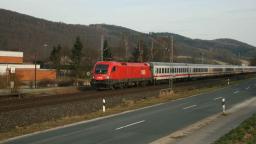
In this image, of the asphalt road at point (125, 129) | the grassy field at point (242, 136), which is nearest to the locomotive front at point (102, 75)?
the asphalt road at point (125, 129)

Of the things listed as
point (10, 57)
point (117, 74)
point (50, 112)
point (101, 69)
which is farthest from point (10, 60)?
point (50, 112)

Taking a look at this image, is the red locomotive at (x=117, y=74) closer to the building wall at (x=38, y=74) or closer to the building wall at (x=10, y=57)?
the building wall at (x=38, y=74)

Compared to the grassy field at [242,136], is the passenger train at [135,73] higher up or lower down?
higher up

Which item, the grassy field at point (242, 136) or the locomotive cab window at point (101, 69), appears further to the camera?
the locomotive cab window at point (101, 69)

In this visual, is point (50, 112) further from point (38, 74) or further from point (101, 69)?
point (38, 74)

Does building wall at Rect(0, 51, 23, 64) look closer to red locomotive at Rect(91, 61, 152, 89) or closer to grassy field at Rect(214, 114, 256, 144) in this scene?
red locomotive at Rect(91, 61, 152, 89)

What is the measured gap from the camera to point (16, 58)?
9656 cm

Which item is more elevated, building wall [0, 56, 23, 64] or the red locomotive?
building wall [0, 56, 23, 64]

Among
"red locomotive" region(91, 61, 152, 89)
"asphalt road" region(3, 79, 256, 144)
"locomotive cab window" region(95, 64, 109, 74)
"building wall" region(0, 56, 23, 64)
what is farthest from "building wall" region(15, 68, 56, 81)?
"asphalt road" region(3, 79, 256, 144)

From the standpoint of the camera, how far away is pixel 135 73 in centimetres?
5244

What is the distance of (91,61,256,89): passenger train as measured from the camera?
44.9 m

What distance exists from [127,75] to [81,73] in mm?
34972

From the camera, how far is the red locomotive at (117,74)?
4466 cm

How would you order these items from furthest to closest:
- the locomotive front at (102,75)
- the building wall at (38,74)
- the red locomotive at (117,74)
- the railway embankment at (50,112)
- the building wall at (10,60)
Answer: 1. the building wall at (10,60)
2. the building wall at (38,74)
3. the red locomotive at (117,74)
4. the locomotive front at (102,75)
5. the railway embankment at (50,112)
